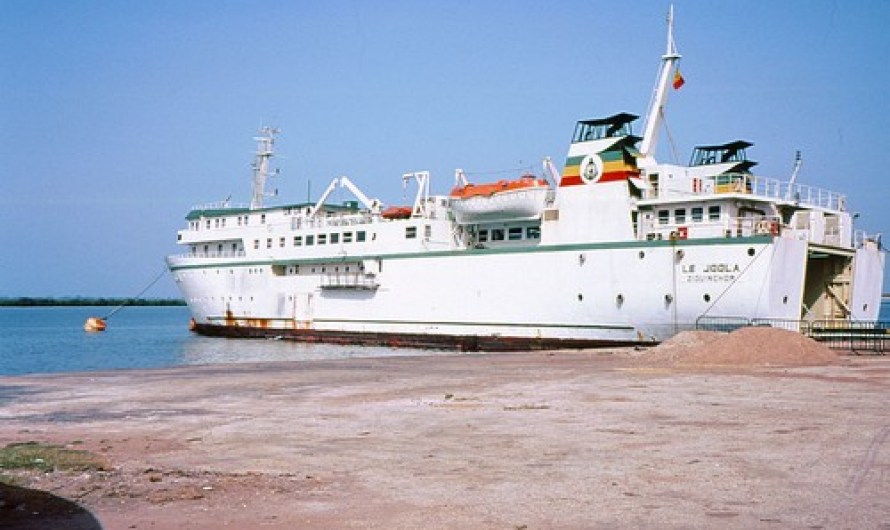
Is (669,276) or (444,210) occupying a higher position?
(444,210)

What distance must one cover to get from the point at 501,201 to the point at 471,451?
81.9ft

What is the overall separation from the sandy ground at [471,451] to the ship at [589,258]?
36.2 feet

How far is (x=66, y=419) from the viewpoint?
1110 centimetres

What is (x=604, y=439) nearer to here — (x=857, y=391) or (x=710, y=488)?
(x=710, y=488)

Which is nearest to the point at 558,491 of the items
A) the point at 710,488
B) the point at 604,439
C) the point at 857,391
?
the point at 710,488

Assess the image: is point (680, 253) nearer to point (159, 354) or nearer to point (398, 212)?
point (398, 212)

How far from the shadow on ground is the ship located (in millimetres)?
22924

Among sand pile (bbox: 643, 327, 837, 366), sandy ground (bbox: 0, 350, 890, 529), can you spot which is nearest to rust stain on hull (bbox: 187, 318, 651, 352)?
sand pile (bbox: 643, 327, 837, 366)

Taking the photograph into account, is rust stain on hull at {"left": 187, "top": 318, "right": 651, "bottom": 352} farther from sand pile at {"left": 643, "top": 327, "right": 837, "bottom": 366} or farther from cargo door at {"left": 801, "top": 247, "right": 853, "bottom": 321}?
sand pile at {"left": 643, "top": 327, "right": 837, "bottom": 366}

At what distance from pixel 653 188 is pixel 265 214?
23.5m

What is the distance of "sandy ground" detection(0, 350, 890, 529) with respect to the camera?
19.2ft

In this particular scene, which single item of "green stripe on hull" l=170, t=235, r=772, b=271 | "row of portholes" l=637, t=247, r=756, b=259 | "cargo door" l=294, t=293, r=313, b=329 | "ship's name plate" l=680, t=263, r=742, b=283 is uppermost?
"green stripe on hull" l=170, t=235, r=772, b=271

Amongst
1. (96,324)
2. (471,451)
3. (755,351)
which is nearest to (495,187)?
(755,351)

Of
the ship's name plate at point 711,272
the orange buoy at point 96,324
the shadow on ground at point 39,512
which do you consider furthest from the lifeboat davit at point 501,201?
the orange buoy at point 96,324
